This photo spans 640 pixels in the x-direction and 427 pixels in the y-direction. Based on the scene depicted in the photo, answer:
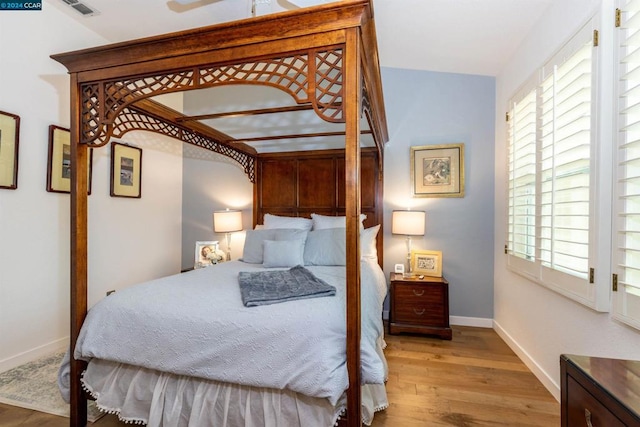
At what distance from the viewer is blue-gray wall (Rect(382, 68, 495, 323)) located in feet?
10.6

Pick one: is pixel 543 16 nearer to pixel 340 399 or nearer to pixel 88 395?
pixel 340 399

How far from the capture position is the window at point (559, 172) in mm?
1644

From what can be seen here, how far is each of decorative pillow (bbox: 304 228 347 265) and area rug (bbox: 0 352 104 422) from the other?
6.04ft

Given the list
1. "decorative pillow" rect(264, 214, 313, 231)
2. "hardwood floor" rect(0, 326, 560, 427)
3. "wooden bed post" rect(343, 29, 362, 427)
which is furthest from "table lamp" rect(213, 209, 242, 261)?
"wooden bed post" rect(343, 29, 362, 427)

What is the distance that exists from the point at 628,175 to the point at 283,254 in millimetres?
2326

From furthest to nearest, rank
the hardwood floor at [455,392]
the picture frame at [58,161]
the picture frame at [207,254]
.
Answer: the picture frame at [207,254] → the picture frame at [58,161] → the hardwood floor at [455,392]

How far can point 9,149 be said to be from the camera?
2217 mm

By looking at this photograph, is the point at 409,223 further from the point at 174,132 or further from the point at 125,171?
the point at 125,171

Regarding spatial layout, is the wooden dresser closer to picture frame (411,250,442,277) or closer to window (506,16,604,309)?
window (506,16,604,309)

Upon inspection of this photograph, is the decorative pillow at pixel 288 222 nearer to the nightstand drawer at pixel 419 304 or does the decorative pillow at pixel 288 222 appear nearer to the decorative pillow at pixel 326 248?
the decorative pillow at pixel 326 248

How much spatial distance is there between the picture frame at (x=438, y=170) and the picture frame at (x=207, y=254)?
2380 millimetres

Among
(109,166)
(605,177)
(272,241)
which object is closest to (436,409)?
(605,177)

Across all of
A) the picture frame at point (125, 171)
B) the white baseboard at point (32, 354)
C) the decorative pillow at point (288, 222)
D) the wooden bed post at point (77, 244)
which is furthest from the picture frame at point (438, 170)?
the white baseboard at point (32, 354)

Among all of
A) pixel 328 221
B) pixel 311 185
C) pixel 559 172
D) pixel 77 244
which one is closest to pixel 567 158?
pixel 559 172
